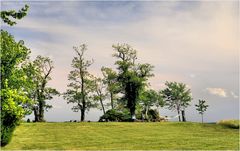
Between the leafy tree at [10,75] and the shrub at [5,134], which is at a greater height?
the leafy tree at [10,75]

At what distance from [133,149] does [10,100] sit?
10.7 m

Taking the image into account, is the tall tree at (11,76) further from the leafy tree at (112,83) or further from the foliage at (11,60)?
the leafy tree at (112,83)

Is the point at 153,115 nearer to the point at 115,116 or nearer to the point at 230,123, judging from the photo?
the point at 115,116

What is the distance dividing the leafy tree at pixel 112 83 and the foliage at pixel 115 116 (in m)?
5.07

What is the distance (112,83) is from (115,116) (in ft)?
30.9

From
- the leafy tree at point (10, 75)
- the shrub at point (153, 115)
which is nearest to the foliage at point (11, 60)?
the leafy tree at point (10, 75)

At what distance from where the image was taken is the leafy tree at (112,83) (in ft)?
272

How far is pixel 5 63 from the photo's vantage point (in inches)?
1393

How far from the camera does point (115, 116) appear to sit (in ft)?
258

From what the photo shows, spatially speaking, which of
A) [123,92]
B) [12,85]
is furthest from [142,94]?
[12,85]

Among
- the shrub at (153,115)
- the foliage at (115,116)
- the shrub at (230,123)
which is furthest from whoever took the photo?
the shrub at (153,115)

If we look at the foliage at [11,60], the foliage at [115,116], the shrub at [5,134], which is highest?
the foliage at [11,60]

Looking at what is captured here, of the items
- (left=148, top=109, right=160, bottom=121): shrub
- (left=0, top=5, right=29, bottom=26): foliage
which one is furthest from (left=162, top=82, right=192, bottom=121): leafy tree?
(left=0, top=5, right=29, bottom=26): foliage

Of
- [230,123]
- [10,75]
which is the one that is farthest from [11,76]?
[230,123]
